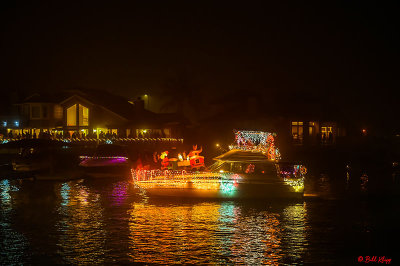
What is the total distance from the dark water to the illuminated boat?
7427 mm

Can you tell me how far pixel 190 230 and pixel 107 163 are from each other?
1495cm

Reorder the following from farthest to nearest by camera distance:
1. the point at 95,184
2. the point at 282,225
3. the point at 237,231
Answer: the point at 95,184, the point at 282,225, the point at 237,231

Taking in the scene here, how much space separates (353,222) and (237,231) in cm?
368

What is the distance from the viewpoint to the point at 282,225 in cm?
1388

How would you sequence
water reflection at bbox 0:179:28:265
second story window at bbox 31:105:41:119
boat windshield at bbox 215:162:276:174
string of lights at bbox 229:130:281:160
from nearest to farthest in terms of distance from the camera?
1. water reflection at bbox 0:179:28:265
2. boat windshield at bbox 215:162:276:174
3. string of lights at bbox 229:130:281:160
4. second story window at bbox 31:105:41:119

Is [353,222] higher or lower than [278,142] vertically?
lower

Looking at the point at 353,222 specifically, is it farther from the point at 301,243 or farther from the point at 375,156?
the point at 375,156

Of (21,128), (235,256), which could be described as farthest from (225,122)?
(235,256)

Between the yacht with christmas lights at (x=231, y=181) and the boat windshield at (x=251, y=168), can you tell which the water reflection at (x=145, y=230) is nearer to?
the yacht with christmas lights at (x=231, y=181)

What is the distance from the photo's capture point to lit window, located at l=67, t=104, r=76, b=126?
2199 inches

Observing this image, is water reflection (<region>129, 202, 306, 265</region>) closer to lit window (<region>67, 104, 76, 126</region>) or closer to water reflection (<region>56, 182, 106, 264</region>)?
water reflection (<region>56, 182, 106, 264</region>)

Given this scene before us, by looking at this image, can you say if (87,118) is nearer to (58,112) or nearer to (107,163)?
(58,112)

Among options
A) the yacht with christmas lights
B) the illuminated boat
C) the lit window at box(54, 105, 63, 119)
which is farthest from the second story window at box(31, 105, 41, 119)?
Result: the yacht with christmas lights

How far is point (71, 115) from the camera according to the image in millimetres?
56000
